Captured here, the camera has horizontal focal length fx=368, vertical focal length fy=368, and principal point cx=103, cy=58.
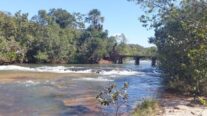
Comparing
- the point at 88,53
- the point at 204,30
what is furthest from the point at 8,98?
the point at 88,53

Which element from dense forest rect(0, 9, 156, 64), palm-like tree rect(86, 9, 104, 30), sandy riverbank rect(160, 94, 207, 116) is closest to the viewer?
sandy riverbank rect(160, 94, 207, 116)

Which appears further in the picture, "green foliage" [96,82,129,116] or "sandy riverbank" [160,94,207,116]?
"sandy riverbank" [160,94,207,116]

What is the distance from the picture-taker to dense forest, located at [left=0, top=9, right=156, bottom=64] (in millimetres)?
69556

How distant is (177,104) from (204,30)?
40.8 ft

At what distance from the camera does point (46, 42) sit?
7538 centimetres

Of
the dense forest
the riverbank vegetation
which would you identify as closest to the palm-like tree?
the dense forest

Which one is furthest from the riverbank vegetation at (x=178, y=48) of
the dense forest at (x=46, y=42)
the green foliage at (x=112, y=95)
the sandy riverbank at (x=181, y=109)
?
the dense forest at (x=46, y=42)

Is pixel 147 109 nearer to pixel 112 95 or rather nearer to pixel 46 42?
pixel 112 95

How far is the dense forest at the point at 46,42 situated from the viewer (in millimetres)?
69556

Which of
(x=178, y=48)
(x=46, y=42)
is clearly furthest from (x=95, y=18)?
(x=178, y=48)

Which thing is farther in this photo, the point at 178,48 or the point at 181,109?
the point at 178,48

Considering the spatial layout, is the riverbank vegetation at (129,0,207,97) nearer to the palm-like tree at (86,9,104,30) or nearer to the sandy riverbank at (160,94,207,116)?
the sandy riverbank at (160,94,207,116)

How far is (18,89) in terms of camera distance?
25.3 metres

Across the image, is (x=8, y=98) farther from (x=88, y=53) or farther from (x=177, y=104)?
(x=88, y=53)
